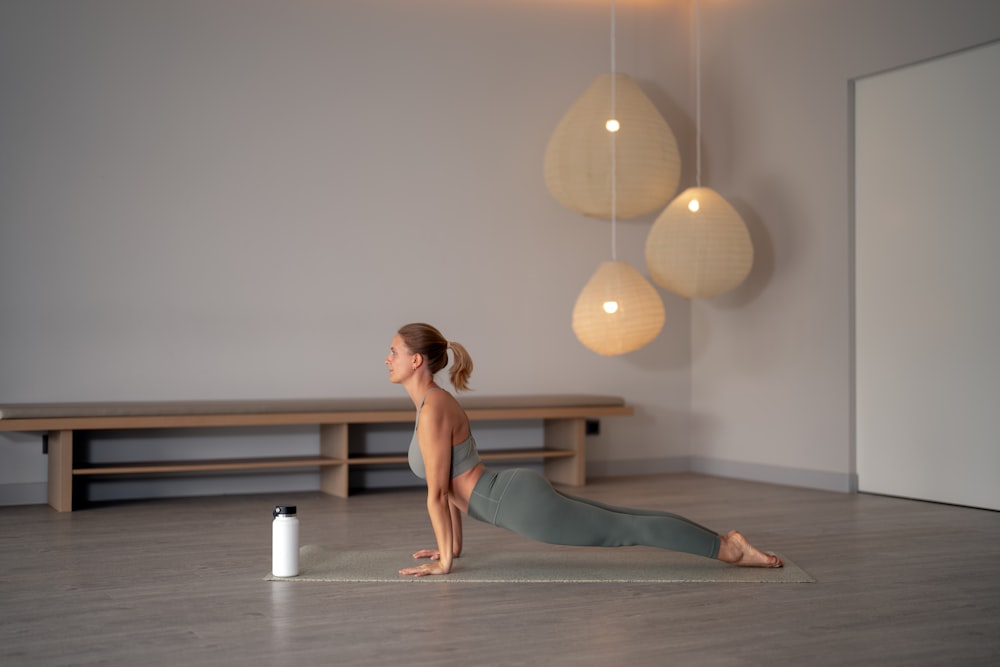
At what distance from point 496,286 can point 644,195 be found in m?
1.08

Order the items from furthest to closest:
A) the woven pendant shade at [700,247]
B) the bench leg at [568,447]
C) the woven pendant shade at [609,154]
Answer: the bench leg at [568,447] < the woven pendant shade at [609,154] < the woven pendant shade at [700,247]

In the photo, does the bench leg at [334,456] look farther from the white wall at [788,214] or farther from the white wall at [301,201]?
the white wall at [788,214]

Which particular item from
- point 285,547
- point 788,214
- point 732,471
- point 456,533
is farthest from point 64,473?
point 788,214

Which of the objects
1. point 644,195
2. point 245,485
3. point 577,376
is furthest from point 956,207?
point 245,485

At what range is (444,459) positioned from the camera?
11.1 ft

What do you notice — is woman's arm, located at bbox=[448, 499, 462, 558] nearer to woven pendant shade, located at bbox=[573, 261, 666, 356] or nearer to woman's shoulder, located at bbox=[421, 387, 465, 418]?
woman's shoulder, located at bbox=[421, 387, 465, 418]

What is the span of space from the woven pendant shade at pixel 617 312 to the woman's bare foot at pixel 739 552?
222cm

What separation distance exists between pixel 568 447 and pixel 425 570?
2814 millimetres

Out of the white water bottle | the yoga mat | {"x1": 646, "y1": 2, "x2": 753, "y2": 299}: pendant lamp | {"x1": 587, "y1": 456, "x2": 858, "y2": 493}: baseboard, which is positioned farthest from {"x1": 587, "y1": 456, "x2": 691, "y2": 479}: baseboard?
the white water bottle

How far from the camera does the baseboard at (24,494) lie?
520 cm

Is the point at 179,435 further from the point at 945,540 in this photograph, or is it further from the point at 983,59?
the point at 983,59

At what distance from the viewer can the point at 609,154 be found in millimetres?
5773

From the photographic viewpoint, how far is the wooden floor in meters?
2.55

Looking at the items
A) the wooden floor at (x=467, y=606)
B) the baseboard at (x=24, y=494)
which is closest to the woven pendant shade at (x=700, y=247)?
the wooden floor at (x=467, y=606)
